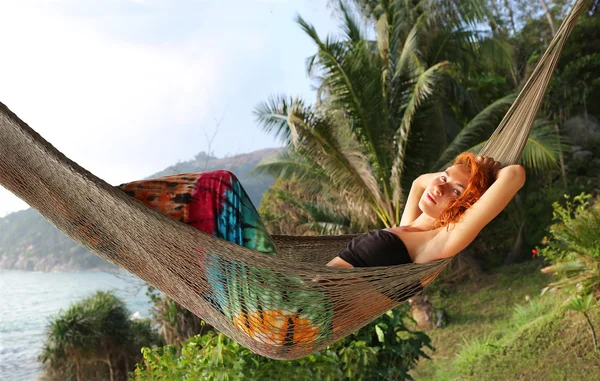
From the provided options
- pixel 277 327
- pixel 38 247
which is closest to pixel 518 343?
pixel 277 327

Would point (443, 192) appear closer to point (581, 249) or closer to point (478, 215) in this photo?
point (478, 215)

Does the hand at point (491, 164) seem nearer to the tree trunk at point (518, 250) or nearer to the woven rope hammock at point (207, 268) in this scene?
the woven rope hammock at point (207, 268)

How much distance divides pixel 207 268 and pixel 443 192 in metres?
0.67

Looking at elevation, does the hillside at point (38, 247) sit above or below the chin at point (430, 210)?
above

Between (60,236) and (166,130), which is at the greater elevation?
(166,130)

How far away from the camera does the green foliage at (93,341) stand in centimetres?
703

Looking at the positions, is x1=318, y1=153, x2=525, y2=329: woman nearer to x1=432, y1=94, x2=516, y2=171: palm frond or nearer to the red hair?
the red hair

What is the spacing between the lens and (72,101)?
42.8ft

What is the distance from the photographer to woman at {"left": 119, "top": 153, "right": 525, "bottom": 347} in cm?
125

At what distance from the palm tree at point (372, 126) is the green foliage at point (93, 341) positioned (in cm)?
345

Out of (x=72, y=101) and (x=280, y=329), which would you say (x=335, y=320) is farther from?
(x=72, y=101)

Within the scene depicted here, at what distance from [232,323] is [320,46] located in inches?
165

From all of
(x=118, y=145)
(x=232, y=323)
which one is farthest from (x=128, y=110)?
(x=232, y=323)

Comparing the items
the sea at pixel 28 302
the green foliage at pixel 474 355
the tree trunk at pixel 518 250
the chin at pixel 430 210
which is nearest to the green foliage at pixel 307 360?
the chin at pixel 430 210
